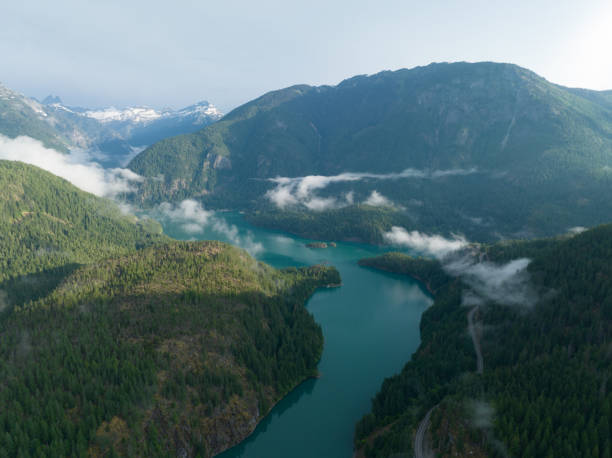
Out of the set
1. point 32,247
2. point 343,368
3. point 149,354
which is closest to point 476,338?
point 343,368

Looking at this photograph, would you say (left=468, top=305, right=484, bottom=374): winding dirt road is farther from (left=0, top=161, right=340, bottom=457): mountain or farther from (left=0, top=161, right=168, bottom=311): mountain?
(left=0, top=161, right=168, bottom=311): mountain

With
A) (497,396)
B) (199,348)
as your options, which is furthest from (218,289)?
(497,396)

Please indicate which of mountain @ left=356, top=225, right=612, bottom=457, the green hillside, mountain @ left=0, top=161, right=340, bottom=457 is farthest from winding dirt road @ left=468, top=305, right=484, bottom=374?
the green hillside

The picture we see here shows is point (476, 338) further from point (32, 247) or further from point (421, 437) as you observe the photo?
point (32, 247)

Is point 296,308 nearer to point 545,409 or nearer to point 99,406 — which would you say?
Answer: point 99,406

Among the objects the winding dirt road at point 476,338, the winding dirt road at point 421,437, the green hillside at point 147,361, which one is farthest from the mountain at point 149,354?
the winding dirt road at point 476,338
